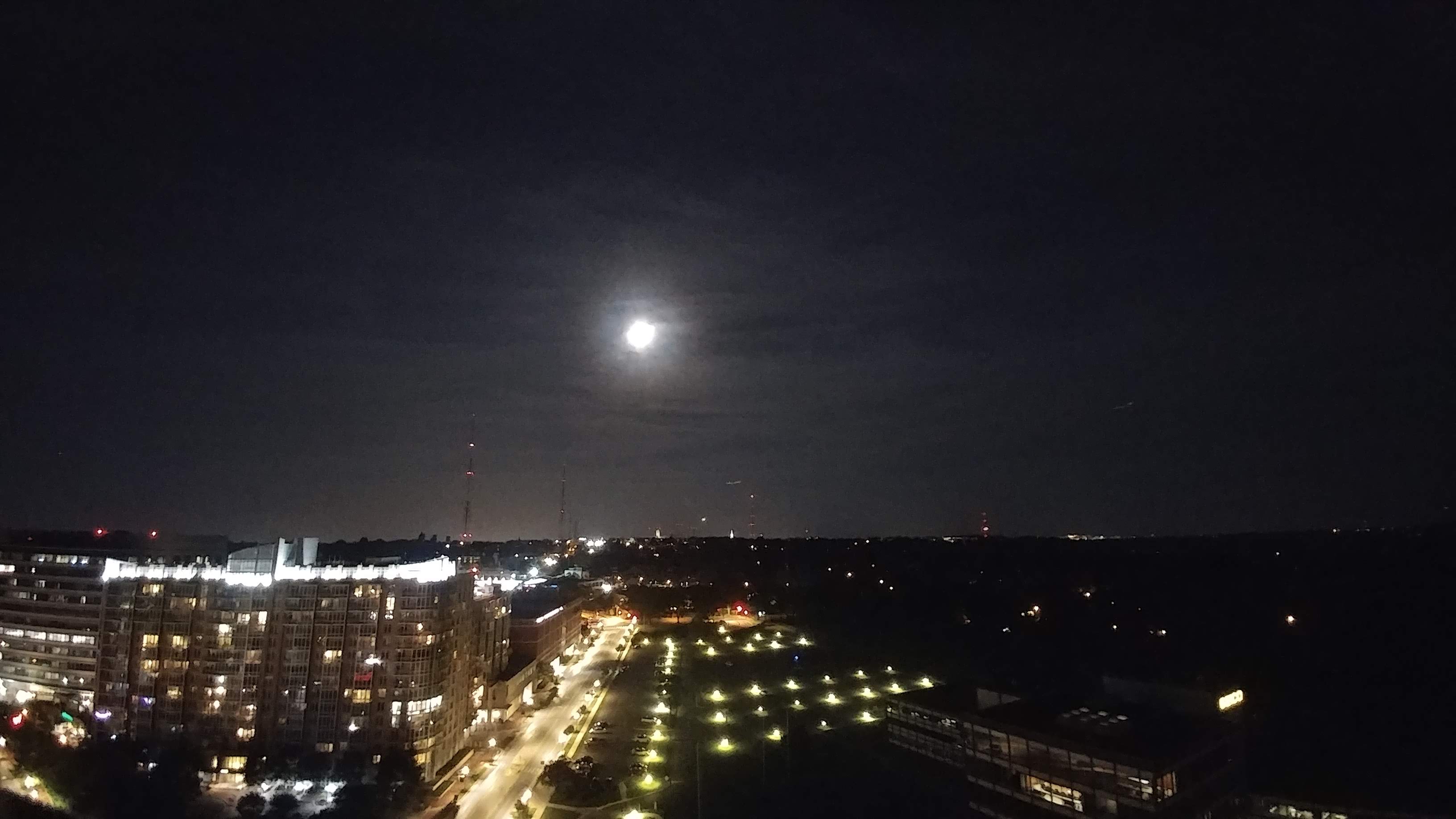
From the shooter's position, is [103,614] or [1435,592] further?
[1435,592]

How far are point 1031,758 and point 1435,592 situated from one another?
247 feet

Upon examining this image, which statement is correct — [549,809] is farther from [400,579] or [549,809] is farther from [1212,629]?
[1212,629]

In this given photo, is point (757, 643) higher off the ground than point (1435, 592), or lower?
lower

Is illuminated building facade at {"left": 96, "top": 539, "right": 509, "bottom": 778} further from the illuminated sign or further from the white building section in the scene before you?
the illuminated sign

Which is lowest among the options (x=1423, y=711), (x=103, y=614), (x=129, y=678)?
(x=1423, y=711)

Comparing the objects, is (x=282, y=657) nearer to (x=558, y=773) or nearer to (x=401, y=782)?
(x=401, y=782)

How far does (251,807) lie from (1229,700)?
1612 inches

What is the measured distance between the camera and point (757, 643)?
70.4 m

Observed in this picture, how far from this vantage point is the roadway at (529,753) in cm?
3197

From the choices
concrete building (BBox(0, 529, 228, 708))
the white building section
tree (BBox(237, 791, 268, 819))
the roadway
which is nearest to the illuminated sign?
the roadway

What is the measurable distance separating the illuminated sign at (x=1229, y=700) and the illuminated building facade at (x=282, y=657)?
35002mm

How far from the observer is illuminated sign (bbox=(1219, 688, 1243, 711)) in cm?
3334

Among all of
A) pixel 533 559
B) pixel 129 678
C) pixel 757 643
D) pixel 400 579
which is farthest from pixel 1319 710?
pixel 533 559

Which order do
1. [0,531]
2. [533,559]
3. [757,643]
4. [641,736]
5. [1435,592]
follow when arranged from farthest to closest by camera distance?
1. [533,559]
2. [1435,592]
3. [757,643]
4. [0,531]
5. [641,736]
